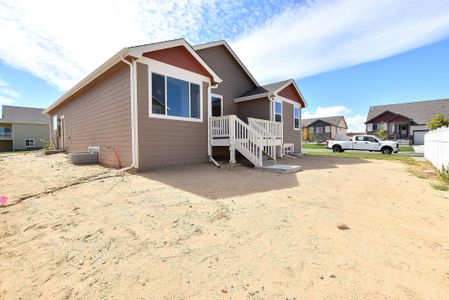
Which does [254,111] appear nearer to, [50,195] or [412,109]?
[50,195]

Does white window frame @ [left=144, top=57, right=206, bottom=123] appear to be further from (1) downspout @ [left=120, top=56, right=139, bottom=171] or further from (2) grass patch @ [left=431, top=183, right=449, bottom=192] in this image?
(2) grass patch @ [left=431, top=183, right=449, bottom=192]

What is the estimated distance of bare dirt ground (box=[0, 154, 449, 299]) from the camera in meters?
1.88

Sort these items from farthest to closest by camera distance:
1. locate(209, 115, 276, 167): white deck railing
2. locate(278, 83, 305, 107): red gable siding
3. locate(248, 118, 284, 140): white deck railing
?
locate(278, 83, 305, 107): red gable siding → locate(248, 118, 284, 140): white deck railing → locate(209, 115, 276, 167): white deck railing

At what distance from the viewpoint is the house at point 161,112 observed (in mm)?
7250

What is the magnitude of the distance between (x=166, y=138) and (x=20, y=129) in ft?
117

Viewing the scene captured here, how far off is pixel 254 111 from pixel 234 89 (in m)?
1.85

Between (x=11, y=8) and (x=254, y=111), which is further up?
(x=11, y=8)

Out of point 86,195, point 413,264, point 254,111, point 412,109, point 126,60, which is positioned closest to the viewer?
point 413,264

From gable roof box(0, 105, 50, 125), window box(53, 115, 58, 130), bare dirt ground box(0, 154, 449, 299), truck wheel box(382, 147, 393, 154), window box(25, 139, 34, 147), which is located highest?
gable roof box(0, 105, 50, 125)

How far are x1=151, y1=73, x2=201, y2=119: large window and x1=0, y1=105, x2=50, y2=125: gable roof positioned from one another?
108ft

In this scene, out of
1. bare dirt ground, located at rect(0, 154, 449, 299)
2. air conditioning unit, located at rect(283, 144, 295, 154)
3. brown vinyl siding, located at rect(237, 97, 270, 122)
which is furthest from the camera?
air conditioning unit, located at rect(283, 144, 295, 154)

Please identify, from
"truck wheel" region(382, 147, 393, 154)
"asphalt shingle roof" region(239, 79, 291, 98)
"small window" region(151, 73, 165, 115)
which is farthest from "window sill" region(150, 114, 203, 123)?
"truck wheel" region(382, 147, 393, 154)

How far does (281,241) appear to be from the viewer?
268 centimetres

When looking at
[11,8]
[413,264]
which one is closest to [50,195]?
[413,264]
